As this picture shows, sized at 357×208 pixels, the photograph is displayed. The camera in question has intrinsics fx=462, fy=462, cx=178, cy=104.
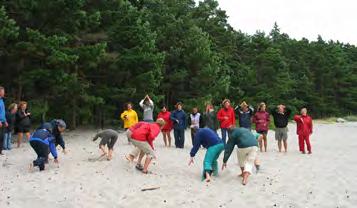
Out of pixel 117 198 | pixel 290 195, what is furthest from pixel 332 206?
pixel 117 198

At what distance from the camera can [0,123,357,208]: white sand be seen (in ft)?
32.5

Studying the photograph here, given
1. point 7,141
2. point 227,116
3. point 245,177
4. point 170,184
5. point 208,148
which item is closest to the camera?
point 170,184

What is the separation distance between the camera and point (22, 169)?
42.9 feet

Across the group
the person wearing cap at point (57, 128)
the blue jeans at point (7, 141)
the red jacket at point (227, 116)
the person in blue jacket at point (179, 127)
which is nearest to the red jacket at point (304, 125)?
the red jacket at point (227, 116)

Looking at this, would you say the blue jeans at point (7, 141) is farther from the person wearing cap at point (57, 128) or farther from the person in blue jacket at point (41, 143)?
the person in blue jacket at point (41, 143)

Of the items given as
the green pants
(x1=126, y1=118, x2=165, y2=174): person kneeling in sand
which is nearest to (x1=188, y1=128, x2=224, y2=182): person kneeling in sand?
the green pants

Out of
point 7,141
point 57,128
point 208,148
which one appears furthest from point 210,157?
point 7,141

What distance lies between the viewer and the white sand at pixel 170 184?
991cm

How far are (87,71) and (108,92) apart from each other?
6.90 feet

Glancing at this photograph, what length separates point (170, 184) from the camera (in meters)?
11.5

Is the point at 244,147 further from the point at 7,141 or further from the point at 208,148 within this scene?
the point at 7,141

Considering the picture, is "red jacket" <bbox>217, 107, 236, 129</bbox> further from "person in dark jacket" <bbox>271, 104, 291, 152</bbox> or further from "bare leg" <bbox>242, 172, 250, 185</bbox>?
"bare leg" <bbox>242, 172, 250, 185</bbox>

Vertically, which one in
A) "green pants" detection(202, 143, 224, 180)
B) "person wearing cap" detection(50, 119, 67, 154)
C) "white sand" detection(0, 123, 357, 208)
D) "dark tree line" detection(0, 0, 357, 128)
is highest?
"dark tree line" detection(0, 0, 357, 128)

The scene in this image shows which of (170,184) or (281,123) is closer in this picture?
(170,184)
